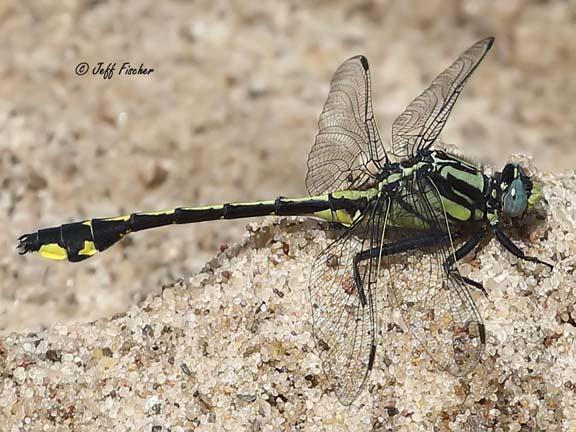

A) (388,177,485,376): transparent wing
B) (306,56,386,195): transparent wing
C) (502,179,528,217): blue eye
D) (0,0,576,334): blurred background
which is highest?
(0,0,576,334): blurred background

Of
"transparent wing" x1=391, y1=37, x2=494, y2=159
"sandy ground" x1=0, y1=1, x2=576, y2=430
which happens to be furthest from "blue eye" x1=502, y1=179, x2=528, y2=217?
"sandy ground" x1=0, y1=1, x2=576, y2=430

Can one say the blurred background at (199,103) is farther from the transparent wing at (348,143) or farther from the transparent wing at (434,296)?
the transparent wing at (434,296)

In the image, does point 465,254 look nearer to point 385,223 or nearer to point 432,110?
point 385,223

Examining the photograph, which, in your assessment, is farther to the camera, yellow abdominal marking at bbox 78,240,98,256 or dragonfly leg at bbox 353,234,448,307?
yellow abdominal marking at bbox 78,240,98,256

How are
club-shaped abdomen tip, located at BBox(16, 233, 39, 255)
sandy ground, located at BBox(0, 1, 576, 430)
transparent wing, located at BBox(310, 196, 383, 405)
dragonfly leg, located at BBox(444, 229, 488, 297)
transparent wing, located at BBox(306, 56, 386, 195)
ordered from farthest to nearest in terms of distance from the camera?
sandy ground, located at BBox(0, 1, 576, 430)
transparent wing, located at BBox(306, 56, 386, 195)
club-shaped abdomen tip, located at BBox(16, 233, 39, 255)
dragonfly leg, located at BBox(444, 229, 488, 297)
transparent wing, located at BBox(310, 196, 383, 405)

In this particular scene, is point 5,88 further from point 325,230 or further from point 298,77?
point 325,230

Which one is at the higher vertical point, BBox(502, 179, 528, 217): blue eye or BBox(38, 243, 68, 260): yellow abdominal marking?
BBox(38, 243, 68, 260): yellow abdominal marking

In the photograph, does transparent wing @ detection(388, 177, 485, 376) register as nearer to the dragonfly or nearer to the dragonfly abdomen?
the dragonfly

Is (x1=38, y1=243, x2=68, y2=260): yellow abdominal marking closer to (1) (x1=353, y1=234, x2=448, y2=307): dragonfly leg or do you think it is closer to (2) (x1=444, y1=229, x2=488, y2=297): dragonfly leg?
(1) (x1=353, y1=234, x2=448, y2=307): dragonfly leg

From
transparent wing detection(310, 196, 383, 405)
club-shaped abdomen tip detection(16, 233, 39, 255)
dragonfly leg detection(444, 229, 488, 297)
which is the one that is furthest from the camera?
club-shaped abdomen tip detection(16, 233, 39, 255)
